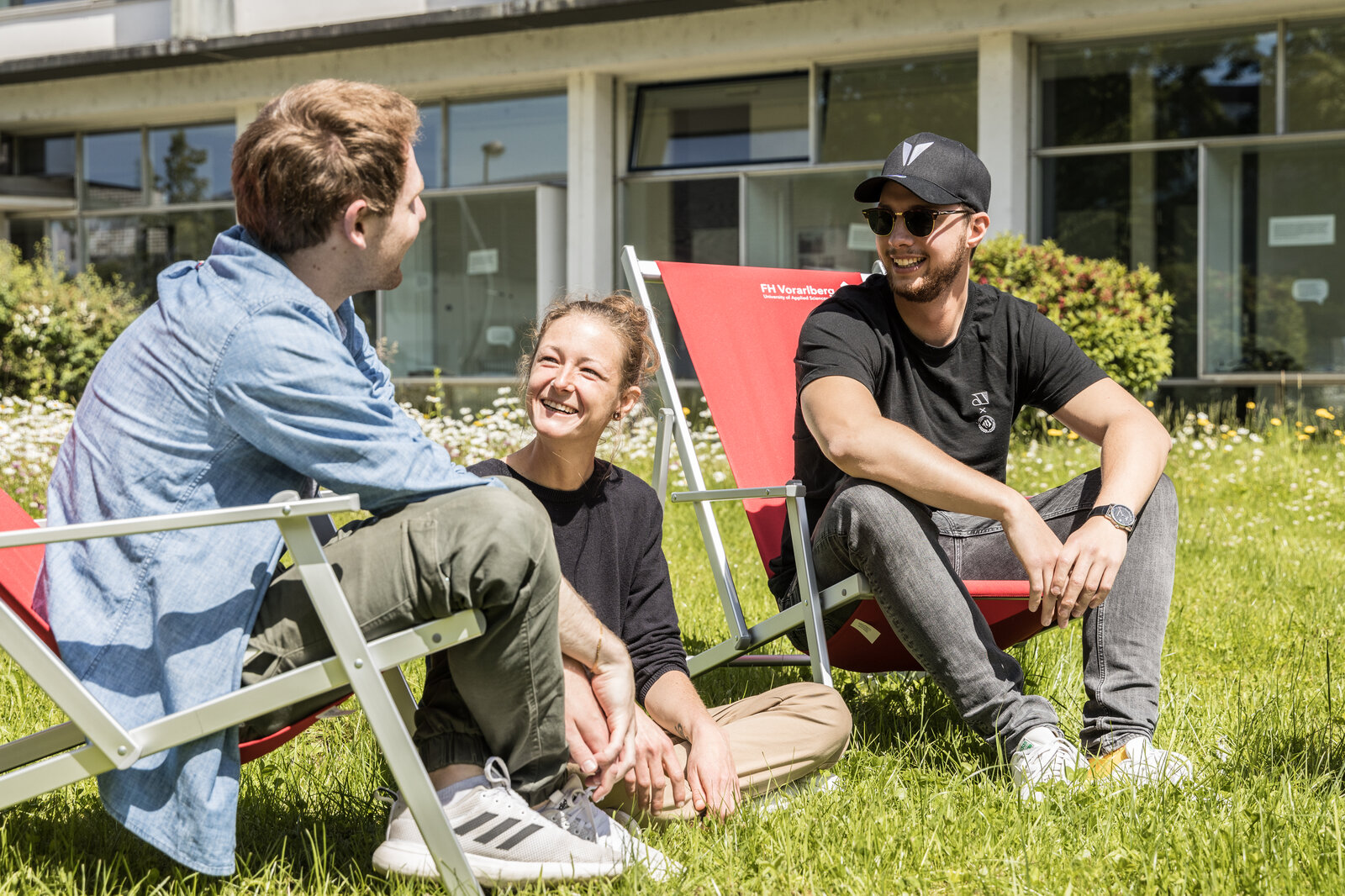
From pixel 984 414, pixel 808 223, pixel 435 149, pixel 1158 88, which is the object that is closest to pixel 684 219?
pixel 808 223

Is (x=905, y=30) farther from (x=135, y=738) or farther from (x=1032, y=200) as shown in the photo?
(x=135, y=738)

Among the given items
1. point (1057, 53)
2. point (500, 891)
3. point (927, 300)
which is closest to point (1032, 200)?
point (1057, 53)

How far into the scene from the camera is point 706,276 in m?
4.00

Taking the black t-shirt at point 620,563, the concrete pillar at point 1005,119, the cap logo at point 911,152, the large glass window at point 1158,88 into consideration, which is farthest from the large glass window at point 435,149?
the black t-shirt at point 620,563

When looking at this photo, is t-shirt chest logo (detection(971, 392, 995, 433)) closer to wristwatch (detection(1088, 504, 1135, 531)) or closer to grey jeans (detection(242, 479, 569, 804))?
wristwatch (detection(1088, 504, 1135, 531))

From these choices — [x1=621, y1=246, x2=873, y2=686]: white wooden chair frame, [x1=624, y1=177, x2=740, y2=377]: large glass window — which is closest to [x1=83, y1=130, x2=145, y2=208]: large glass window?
[x1=624, y1=177, x2=740, y2=377]: large glass window

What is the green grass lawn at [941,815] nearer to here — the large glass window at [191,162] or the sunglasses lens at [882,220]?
the sunglasses lens at [882,220]

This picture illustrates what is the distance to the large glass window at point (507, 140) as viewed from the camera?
39.4 feet

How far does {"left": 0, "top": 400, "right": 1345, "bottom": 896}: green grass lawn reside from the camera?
7.11ft

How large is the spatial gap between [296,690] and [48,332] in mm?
10957

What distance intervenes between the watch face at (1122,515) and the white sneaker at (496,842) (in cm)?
139

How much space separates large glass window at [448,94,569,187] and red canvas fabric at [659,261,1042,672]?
8.23 meters

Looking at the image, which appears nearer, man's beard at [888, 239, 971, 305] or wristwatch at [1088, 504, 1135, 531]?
wristwatch at [1088, 504, 1135, 531]

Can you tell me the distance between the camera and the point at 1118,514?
278 cm
